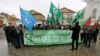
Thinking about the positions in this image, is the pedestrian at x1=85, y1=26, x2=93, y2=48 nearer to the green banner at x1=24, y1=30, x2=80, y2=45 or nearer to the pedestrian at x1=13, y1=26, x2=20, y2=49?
the green banner at x1=24, y1=30, x2=80, y2=45

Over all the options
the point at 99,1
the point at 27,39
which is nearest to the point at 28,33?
the point at 27,39

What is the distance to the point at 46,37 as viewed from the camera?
17109 mm

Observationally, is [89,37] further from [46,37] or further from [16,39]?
[16,39]

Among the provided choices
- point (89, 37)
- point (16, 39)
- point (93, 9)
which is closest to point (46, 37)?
point (16, 39)

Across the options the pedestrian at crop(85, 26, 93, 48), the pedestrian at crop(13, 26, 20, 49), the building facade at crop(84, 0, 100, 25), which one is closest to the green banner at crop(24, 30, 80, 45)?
the pedestrian at crop(13, 26, 20, 49)

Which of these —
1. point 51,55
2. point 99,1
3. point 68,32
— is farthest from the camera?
point 99,1

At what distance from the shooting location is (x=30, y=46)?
16875mm

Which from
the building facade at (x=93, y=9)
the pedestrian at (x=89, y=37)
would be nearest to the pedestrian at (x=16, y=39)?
the pedestrian at (x=89, y=37)

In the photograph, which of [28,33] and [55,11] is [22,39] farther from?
[55,11]

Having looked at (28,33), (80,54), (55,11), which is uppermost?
(55,11)

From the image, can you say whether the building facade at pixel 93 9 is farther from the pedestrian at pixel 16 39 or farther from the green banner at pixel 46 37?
the pedestrian at pixel 16 39

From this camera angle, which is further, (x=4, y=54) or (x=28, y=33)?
(x=28, y=33)

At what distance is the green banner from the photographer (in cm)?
1672

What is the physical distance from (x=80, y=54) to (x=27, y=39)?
447cm
